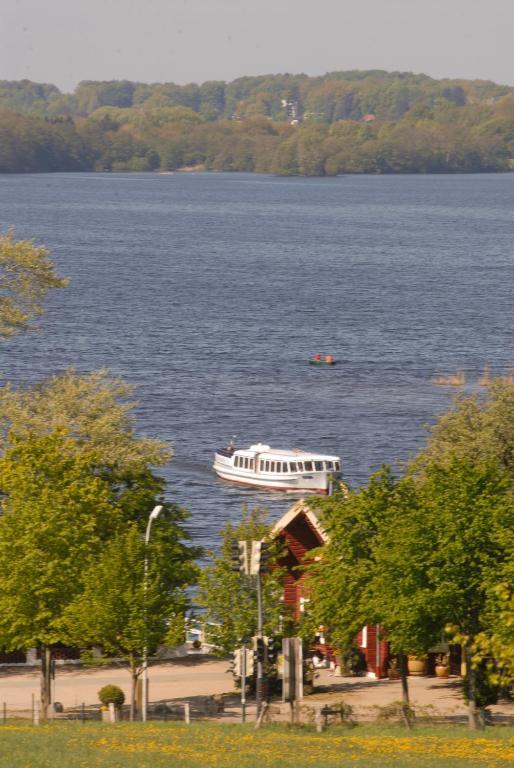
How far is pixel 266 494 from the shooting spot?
99.1 meters

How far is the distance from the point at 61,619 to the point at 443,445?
75.8 ft

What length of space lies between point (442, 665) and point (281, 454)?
49.5 meters

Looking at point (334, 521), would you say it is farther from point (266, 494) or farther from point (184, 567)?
point (266, 494)

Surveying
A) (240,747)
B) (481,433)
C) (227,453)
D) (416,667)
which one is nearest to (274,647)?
(416,667)

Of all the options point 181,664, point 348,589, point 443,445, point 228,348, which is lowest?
point 181,664

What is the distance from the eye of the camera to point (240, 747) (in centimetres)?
3216

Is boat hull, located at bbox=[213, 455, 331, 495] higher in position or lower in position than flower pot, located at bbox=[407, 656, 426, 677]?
higher

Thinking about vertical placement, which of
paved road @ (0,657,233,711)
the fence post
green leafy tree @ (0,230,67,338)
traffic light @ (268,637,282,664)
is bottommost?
paved road @ (0,657,233,711)

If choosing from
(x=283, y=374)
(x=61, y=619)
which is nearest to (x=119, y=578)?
(x=61, y=619)

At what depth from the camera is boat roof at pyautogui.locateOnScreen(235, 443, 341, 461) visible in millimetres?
96812

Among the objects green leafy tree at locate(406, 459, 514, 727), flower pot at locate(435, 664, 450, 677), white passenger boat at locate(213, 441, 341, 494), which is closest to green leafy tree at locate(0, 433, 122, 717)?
green leafy tree at locate(406, 459, 514, 727)

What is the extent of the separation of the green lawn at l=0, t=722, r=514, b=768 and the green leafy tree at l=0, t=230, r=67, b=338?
91.1 ft

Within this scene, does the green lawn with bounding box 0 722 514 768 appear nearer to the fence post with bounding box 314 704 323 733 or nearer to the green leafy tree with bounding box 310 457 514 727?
the fence post with bounding box 314 704 323 733

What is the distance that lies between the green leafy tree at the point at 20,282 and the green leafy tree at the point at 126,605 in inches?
789
